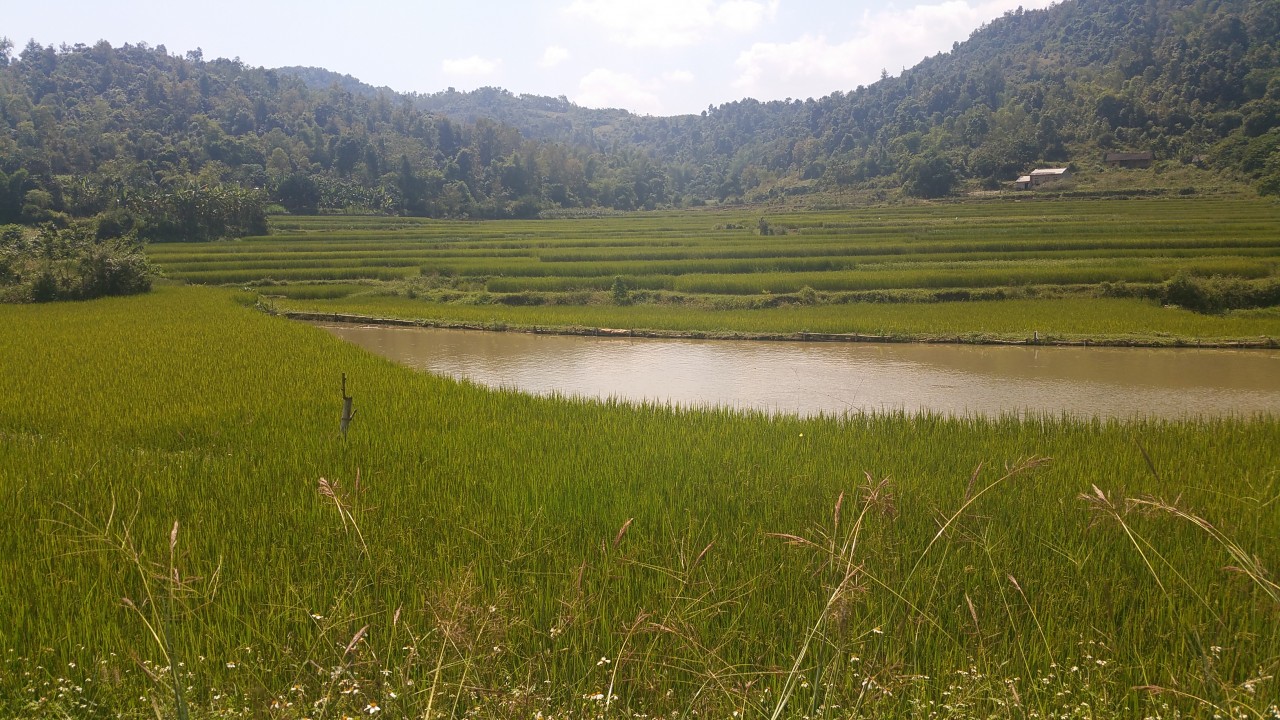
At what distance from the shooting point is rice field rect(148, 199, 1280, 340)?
51.2ft

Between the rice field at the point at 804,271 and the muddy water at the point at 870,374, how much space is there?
1.23 m

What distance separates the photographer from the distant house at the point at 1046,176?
149 feet

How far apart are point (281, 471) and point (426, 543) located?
1747 millimetres

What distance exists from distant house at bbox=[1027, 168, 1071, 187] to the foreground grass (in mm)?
44814

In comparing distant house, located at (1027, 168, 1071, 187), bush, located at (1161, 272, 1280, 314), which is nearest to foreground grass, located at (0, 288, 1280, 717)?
bush, located at (1161, 272, 1280, 314)

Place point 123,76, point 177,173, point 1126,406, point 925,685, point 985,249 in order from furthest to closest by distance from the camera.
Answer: point 123,76 < point 177,173 < point 985,249 < point 1126,406 < point 925,685

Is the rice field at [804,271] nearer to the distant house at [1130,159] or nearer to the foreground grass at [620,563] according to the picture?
the foreground grass at [620,563]

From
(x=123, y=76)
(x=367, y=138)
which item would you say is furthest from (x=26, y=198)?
(x=123, y=76)

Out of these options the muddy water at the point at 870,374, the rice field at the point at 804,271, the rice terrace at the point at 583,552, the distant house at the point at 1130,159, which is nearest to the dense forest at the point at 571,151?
the distant house at the point at 1130,159

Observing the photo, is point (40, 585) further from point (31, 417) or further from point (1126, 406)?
point (1126, 406)

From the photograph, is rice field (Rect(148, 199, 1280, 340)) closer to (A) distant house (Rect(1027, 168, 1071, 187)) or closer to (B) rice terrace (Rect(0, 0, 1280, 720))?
(B) rice terrace (Rect(0, 0, 1280, 720))

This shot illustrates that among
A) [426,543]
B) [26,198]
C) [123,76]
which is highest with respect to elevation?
[123,76]

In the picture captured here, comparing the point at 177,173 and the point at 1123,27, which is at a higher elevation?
the point at 1123,27

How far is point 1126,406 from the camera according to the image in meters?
8.81
